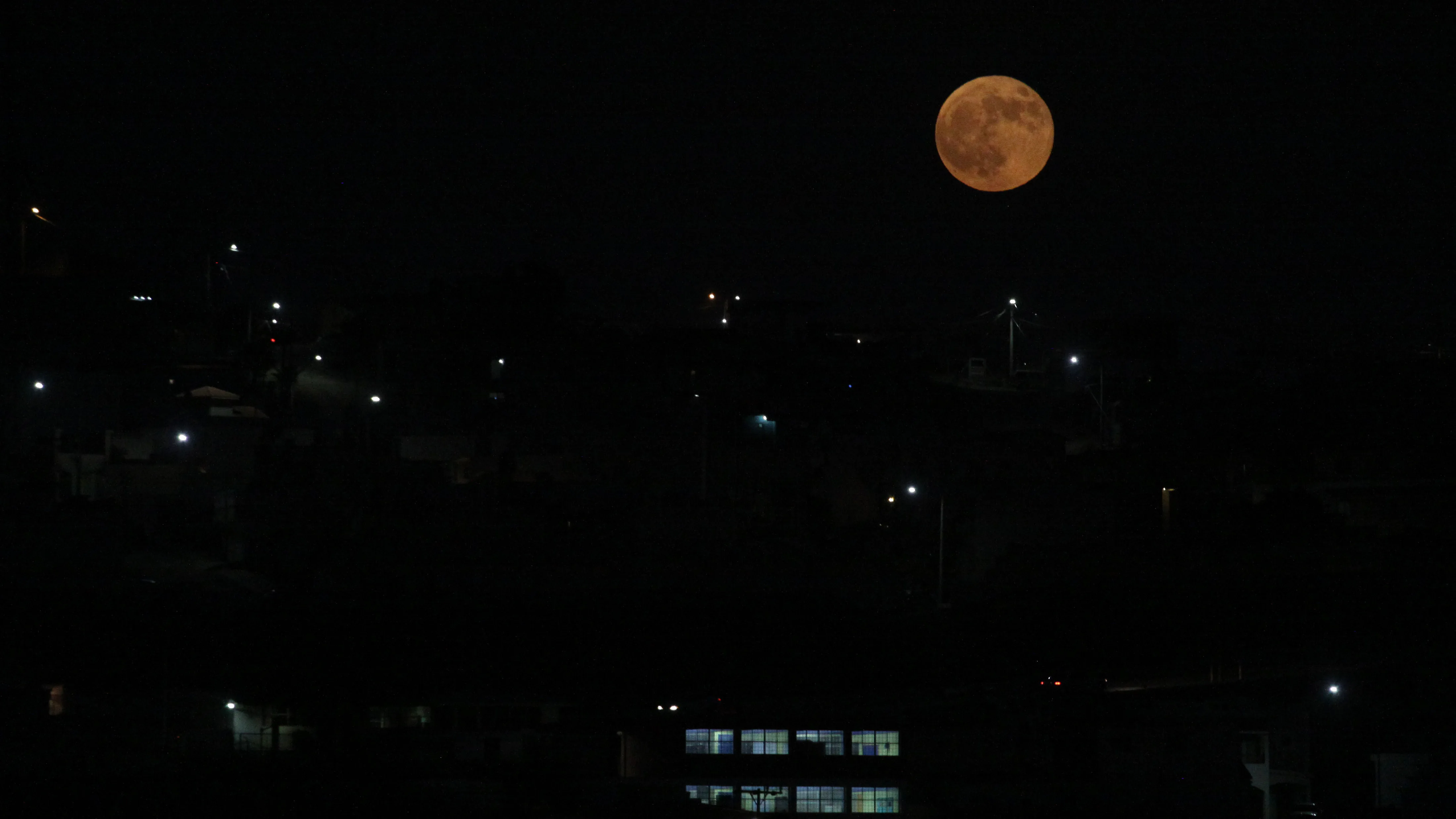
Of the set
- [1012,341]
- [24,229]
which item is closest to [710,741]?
[1012,341]

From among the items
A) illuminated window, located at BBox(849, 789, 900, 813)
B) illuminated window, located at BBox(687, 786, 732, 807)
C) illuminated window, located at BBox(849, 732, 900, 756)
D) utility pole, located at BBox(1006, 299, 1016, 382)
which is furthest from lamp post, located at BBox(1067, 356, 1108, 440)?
illuminated window, located at BBox(687, 786, 732, 807)

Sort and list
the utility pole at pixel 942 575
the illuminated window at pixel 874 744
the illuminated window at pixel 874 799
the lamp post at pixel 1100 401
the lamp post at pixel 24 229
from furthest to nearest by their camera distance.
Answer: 1. the lamp post at pixel 24 229
2. the lamp post at pixel 1100 401
3. the utility pole at pixel 942 575
4. the illuminated window at pixel 874 744
5. the illuminated window at pixel 874 799

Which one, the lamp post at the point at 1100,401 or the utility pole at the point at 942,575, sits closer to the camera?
the utility pole at the point at 942,575

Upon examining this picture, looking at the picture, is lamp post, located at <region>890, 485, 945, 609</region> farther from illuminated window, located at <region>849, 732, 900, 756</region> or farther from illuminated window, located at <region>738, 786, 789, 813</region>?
illuminated window, located at <region>738, 786, 789, 813</region>

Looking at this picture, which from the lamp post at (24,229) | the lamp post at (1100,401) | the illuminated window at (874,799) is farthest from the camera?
the lamp post at (24,229)

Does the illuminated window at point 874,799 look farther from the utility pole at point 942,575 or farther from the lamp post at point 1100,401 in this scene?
the lamp post at point 1100,401

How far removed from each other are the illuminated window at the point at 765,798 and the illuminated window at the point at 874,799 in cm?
40

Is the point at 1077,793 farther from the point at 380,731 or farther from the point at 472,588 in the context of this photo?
the point at 472,588

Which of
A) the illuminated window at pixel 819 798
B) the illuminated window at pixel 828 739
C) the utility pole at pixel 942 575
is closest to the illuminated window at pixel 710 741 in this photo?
the illuminated window at pixel 828 739

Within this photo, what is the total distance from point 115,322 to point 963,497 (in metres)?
10.2

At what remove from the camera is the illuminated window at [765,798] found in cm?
713

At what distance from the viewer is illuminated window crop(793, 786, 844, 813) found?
712cm

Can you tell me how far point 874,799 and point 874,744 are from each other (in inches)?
13.2

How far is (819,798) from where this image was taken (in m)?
7.16
